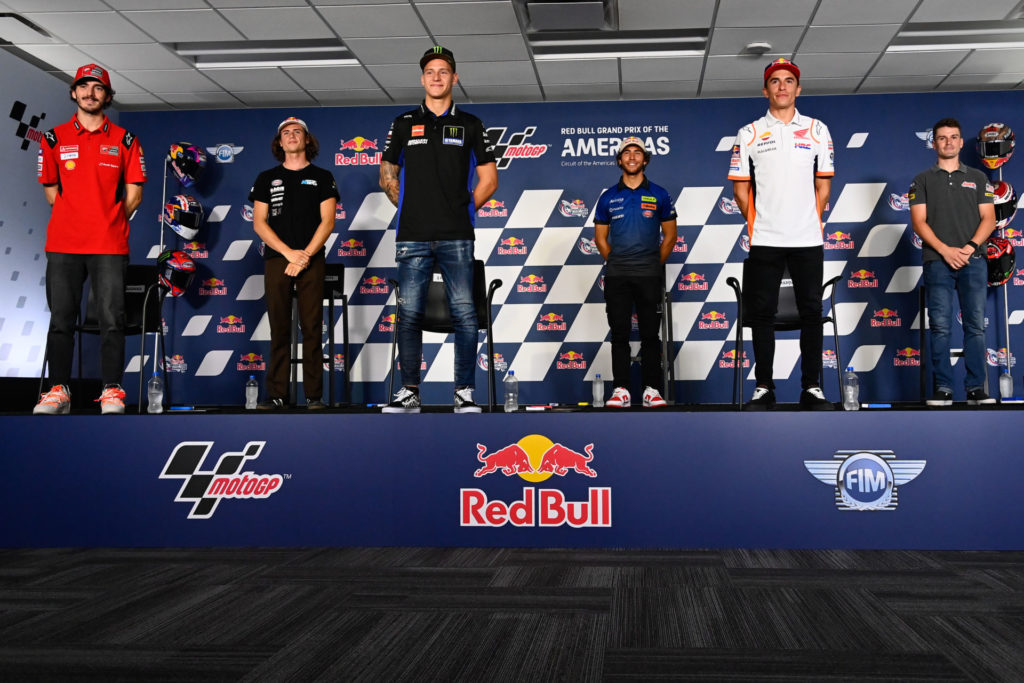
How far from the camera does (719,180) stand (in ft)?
18.5

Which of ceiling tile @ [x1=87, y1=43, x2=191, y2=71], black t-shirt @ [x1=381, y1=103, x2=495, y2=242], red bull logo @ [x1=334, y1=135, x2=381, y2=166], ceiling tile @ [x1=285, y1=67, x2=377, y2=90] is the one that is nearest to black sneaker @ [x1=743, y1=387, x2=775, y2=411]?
black t-shirt @ [x1=381, y1=103, x2=495, y2=242]

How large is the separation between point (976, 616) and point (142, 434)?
2548 millimetres

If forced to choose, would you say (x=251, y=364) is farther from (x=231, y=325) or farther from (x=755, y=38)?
(x=755, y=38)

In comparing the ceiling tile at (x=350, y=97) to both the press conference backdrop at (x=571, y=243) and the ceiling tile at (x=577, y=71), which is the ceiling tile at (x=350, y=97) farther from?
the ceiling tile at (x=577, y=71)

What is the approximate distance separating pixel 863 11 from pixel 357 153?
3637 mm

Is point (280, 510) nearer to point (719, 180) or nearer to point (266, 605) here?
point (266, 605)

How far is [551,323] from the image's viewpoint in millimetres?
5633

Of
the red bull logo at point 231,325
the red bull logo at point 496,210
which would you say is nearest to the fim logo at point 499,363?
the red bull logo at point 496,210

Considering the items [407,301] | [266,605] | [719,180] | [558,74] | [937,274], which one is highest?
[558,74]

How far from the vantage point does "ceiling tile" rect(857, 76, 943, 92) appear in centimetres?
532

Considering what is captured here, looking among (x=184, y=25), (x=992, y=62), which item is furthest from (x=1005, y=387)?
(x=184, y=25)

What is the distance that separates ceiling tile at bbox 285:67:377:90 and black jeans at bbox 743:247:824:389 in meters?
3.44

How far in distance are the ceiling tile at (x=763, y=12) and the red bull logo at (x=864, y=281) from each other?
188 centimetres

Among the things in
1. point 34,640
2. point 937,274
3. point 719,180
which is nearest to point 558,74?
point 719,180
